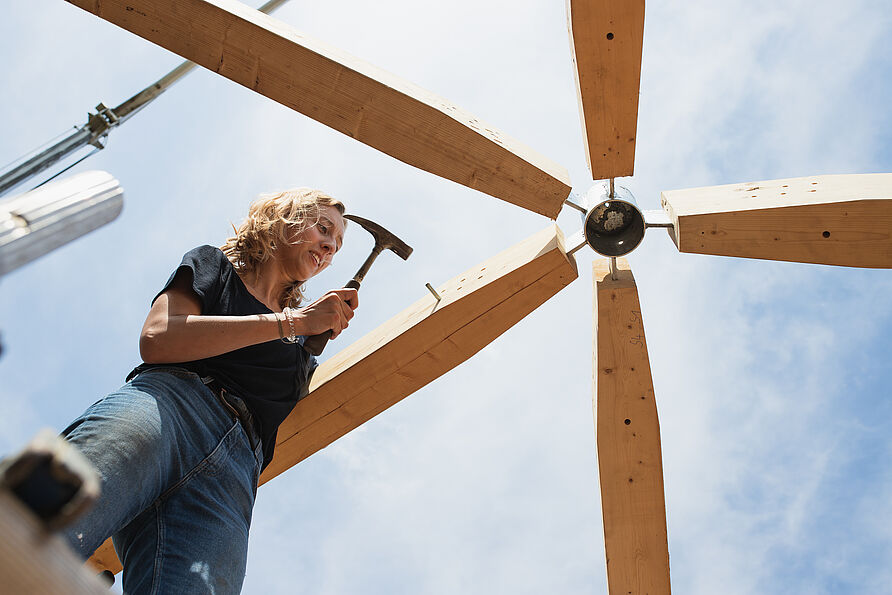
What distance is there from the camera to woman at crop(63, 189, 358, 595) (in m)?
1.81

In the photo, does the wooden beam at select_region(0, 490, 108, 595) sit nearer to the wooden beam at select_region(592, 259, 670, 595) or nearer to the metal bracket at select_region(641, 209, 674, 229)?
the wooden beam at select_region(592, 259, 670, 595)

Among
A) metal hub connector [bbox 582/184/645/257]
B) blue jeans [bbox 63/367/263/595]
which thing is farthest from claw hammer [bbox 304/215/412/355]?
blue jeans [bbox 63/367/263/595]

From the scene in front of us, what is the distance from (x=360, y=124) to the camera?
2639 millimetres

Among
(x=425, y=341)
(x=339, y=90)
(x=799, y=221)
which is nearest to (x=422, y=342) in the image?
(x=425, y=341)

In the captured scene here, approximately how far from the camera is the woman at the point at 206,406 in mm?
1813

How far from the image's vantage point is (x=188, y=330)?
2.13m

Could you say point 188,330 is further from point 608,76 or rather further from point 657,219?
Answer: point 657,219

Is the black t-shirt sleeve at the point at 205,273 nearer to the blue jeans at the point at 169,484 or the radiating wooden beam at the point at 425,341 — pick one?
the blue jeans at the point at 169,484

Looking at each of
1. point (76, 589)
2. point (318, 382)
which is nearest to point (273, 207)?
point (318, 382)

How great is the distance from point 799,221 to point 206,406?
7.13 feet

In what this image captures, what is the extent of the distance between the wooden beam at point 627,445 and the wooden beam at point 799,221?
1.19 ft

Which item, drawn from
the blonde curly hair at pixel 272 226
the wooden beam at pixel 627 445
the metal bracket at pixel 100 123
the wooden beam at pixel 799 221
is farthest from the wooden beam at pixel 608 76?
the metal bracket at pixel 100 123

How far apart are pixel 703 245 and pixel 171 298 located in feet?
6.34

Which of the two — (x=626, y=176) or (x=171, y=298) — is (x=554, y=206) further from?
(x=171, y=298)
